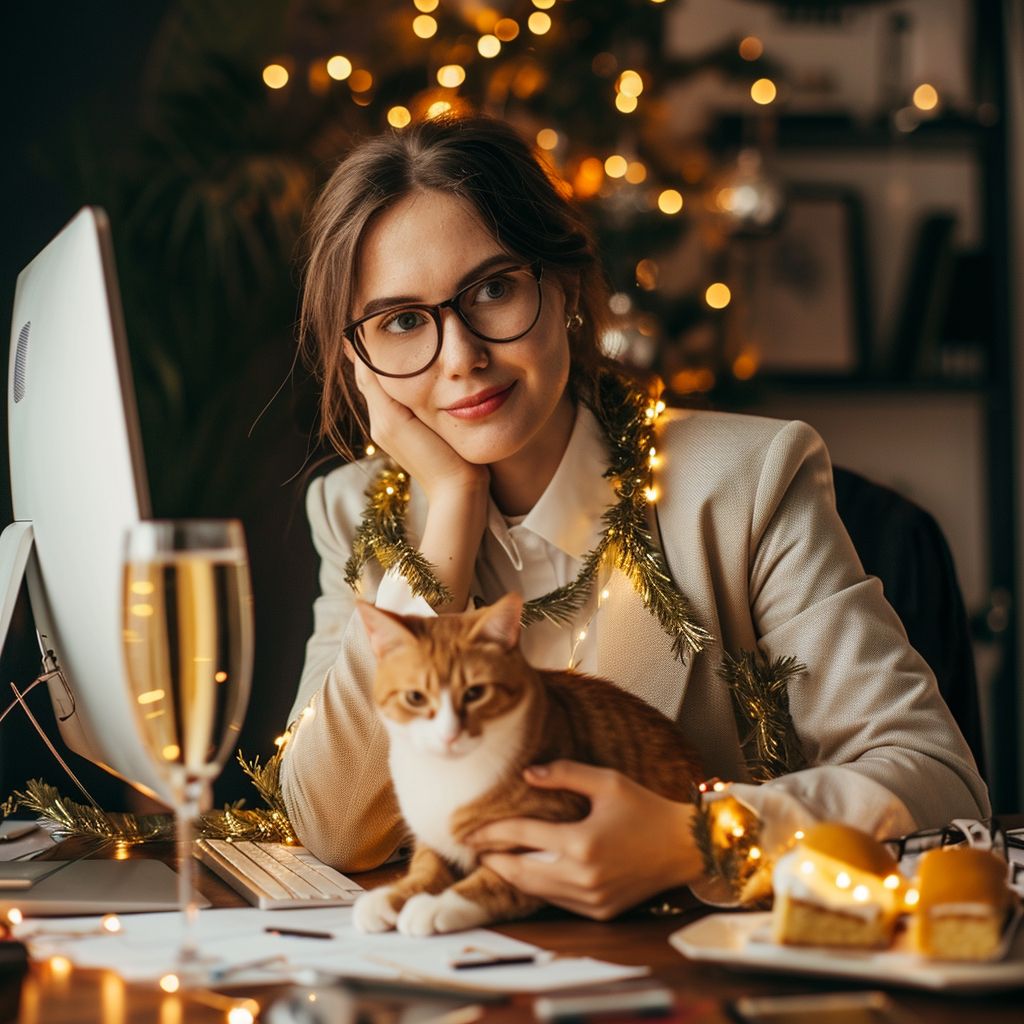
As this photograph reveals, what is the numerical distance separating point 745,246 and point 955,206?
70cm

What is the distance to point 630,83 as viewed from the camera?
9.40 ft

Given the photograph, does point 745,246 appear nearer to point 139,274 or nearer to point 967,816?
point 139,274

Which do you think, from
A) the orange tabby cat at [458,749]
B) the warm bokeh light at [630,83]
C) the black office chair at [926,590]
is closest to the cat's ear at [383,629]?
the orange tabby cat at [458,749]

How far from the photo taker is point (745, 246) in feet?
10.5

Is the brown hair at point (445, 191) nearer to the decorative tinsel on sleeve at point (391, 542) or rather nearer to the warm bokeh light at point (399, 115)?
the decorative tinsel on sleeve at point (391, 542)

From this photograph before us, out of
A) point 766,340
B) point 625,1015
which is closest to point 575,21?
point 766,340

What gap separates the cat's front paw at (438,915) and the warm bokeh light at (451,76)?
2.50 metres

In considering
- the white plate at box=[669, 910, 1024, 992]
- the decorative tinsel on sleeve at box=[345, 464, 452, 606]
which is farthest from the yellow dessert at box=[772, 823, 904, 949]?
the decorative tinsel on sleeve at box=[345, 464, 452, 606]

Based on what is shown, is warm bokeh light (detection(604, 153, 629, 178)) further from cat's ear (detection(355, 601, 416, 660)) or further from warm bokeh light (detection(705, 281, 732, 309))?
cat's ear (detection(355, 601, 416, 660))

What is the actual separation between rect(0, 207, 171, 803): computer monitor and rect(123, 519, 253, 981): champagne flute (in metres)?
0.03

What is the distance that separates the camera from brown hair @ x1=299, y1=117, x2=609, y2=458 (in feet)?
3.90

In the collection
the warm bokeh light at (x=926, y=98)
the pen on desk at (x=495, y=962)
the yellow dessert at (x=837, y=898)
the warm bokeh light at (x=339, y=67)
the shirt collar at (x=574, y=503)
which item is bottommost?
the pen on desk at (x=495, y=962)

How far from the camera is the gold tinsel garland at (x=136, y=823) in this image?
1081mm

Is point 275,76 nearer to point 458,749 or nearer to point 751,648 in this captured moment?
point 751,648
